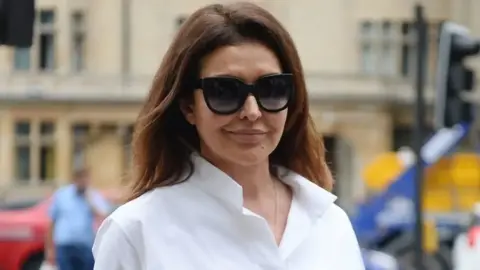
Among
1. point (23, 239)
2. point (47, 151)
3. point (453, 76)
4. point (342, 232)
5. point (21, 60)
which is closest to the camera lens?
point (342, 232)

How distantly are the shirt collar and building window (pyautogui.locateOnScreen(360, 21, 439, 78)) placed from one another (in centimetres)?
3250

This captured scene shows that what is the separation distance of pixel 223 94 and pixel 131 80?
3187 cm

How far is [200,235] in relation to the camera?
8.11ft

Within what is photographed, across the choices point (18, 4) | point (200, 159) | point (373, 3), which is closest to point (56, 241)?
point (18, 4)

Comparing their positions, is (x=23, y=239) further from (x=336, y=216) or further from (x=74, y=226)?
(x=336, y=216)

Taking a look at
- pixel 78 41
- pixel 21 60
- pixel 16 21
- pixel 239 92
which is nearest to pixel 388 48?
pixel 78 41

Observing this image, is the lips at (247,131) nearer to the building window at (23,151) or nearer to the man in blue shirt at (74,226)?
the man in blue shirt at (74,226)

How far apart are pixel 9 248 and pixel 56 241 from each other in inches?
175

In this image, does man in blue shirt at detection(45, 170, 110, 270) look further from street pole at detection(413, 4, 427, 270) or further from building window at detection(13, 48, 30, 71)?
building window at detection(13, 48, 30, 71)

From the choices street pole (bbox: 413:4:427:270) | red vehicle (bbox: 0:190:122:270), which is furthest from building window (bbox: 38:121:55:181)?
street pole (bbox: 413:4:427:270)

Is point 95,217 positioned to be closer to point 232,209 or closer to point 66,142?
point 232,209

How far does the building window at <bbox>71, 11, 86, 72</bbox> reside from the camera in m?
34.5

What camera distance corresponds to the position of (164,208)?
8.17ft

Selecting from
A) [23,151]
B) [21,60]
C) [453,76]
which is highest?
[453,76]
